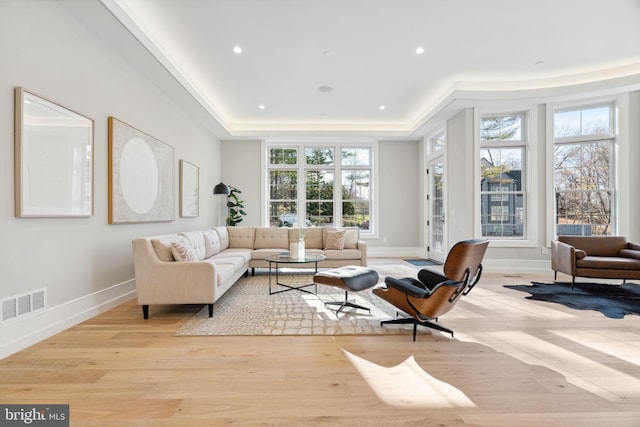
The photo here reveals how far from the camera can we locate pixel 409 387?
69.9 inches

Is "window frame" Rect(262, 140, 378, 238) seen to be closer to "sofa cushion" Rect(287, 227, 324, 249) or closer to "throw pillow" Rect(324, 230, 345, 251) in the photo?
"sofa cushion" Rect(287, 227, 324, 249)

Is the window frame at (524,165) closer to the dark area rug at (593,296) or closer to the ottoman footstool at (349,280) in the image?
the dark area rug at (593,296)

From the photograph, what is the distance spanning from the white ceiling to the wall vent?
262cm

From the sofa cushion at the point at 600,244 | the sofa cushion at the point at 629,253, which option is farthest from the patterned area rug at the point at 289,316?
the sofa cushion at the point at 629,253

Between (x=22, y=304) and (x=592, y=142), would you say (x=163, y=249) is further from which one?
(x=592, y=142)

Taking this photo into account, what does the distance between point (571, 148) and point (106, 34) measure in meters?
7.17

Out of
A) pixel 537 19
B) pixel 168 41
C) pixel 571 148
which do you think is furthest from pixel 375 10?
pixel 571 148

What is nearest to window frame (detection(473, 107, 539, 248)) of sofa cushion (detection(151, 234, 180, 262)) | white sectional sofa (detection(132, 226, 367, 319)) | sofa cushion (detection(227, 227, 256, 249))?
white sectional sofa (detection(132, 226, 367, 319))

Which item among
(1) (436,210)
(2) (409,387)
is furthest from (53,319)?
(1) (436,210)

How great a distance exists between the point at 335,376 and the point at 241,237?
13.1 ft

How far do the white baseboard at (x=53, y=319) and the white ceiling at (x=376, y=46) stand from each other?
9.20ft

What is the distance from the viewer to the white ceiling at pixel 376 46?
10.2 ft

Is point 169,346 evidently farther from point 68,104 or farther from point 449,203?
point 449,203

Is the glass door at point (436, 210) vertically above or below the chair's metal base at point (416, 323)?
above
